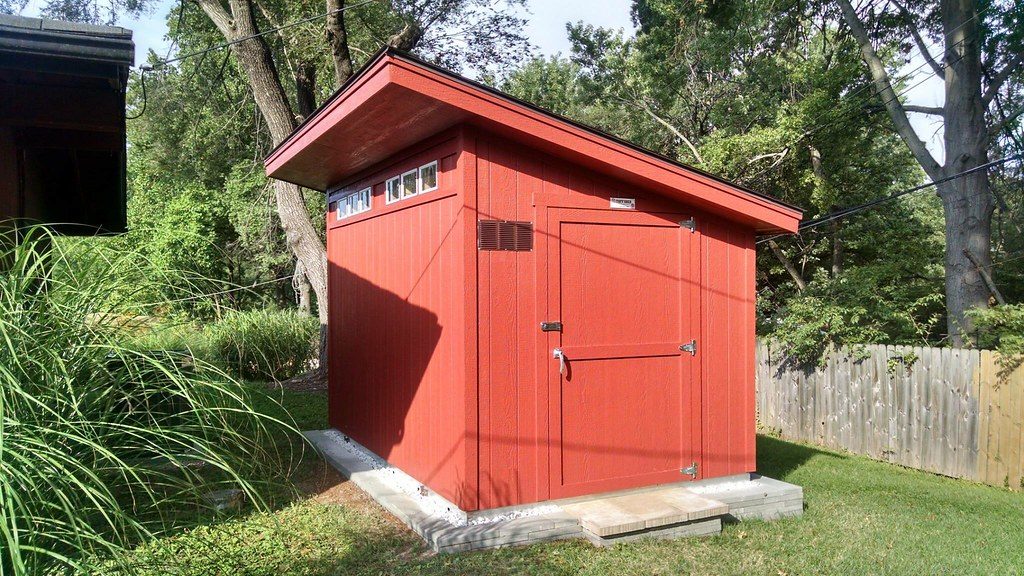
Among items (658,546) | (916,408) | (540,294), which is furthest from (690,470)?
(916,408)

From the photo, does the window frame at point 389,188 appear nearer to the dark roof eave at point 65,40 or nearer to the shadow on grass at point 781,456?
the dark roof eave at point 65,40

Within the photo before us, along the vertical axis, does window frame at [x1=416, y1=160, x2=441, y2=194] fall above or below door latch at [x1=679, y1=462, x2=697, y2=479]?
above

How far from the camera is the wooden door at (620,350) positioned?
16.0 ft

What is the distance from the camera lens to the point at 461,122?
456cm

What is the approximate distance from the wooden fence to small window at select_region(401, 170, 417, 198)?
6.03m

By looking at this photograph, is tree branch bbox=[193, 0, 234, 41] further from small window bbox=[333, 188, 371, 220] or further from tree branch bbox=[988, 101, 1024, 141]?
tree branch bbox=[988, 101, 1024, 141]

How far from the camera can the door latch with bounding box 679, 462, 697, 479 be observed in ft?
17.3

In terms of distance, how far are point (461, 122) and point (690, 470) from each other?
2989mm

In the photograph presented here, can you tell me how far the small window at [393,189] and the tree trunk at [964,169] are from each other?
7.83 metres

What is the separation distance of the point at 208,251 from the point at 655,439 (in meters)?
18.5

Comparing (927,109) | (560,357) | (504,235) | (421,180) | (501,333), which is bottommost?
(560,357)

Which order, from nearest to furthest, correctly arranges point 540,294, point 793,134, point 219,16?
1. point 540,294
2. point 219,16
3. point 793,134

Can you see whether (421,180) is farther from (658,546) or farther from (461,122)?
(658,546)

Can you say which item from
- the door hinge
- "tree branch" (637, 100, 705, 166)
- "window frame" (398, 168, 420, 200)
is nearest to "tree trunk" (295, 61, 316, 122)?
"tree branch" (637, 100, 705, 166)
